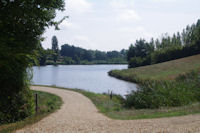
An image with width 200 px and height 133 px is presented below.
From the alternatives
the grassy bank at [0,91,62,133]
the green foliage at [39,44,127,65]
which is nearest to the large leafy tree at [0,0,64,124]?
the grassy bank at [0,91,62,133]

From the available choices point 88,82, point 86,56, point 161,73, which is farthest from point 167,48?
point 86,56

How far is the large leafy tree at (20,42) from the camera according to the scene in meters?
10.3

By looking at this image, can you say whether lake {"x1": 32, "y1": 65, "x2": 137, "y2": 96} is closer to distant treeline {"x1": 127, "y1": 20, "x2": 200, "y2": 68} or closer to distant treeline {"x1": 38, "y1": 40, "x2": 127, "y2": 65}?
distant treeline {"x1": 127, "y1": 20, "x2": 200, "y2": 68}

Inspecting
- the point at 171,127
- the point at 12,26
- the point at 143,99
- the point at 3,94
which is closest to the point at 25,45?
the point at 12,26

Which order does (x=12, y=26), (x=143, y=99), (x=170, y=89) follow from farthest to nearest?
(x=170, y=89) → (x=143, y=99) → (x=12, y=26)

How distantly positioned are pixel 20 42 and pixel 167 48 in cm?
7671

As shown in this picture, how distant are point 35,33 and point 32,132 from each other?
20.0ft

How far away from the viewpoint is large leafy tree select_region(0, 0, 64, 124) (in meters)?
10.3

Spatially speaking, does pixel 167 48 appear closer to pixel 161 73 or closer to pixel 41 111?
pixel 161 73

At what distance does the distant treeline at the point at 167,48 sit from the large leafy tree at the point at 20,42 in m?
64.9

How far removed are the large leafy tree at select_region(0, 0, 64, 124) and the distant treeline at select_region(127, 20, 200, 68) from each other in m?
64.9

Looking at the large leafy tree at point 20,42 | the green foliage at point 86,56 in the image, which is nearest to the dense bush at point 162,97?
the large leafy tree at point 20,42

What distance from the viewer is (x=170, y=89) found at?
16.6 metres

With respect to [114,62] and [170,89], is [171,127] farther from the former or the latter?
[114,62]
